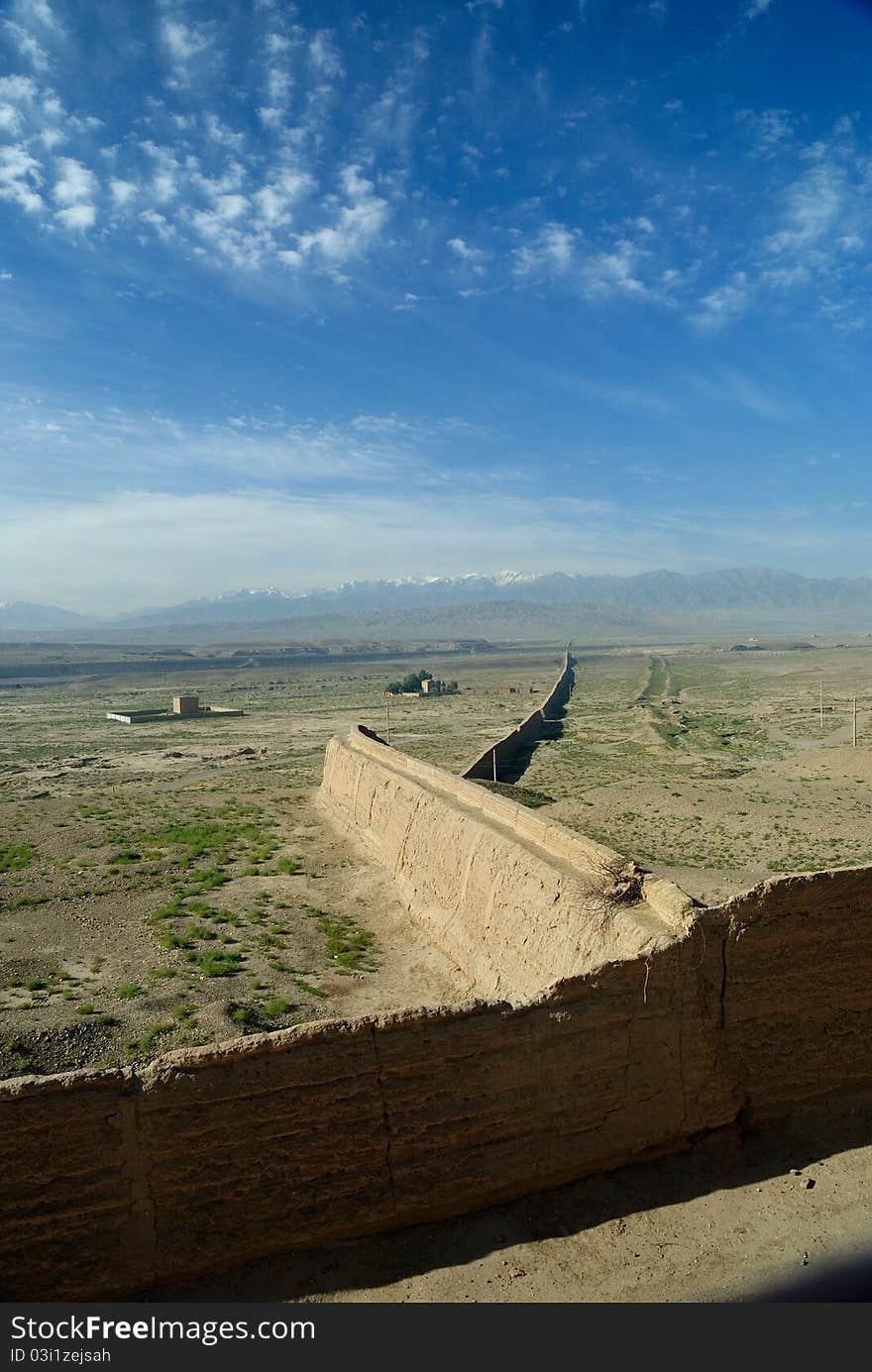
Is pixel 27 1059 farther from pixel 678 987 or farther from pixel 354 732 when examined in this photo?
pixel 354 732

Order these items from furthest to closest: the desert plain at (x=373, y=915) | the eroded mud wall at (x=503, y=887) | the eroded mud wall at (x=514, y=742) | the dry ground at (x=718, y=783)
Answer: the eroded mud wall at (x=514, y=742), the dry ground at (x=718, y=783), the eroded mud wall at (x=503, y=887), the desert plain at (x=373, y=915)

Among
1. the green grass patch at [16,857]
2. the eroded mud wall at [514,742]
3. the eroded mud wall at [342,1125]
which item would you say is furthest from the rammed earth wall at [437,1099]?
the eroded mud wall at [514,742]

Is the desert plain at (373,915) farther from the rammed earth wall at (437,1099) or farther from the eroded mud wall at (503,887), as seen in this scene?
the eroded mud wall at (503,887)

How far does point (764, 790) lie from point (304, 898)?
16901 millimetres

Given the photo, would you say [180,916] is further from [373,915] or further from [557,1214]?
[557,1214]

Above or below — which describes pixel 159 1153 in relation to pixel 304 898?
above

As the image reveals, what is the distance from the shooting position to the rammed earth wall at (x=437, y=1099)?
20.5 feet

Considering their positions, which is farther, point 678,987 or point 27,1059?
point 27,1059

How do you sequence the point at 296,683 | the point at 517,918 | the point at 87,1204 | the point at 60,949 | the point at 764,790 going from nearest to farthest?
1. the point at 87,1204
2. the point at 517,918
3. the point at 60,949
4. the point at 764,790
5. the point at 296,683

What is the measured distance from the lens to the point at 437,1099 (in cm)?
705

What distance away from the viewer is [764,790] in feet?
90.0

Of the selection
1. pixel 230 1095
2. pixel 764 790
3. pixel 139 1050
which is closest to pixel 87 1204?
pixel 230 1095

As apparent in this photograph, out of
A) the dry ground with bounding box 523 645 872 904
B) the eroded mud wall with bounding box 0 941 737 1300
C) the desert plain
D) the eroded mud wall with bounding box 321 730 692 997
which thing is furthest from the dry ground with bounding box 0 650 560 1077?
the dry ground with bounding box 523 645 872 904

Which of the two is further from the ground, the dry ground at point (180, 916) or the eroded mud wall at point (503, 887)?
the eroded mud wall at point (503, 887)
